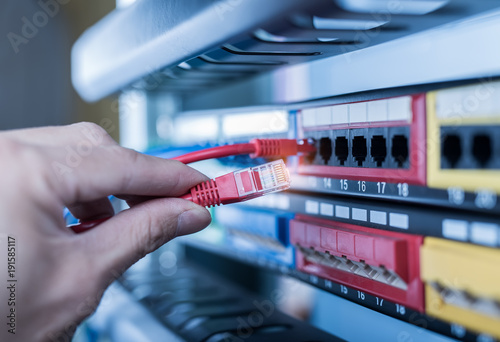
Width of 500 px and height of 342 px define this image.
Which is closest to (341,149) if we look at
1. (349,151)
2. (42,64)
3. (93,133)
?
(349,151)

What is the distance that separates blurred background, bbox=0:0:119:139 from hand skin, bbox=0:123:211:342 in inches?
27.1

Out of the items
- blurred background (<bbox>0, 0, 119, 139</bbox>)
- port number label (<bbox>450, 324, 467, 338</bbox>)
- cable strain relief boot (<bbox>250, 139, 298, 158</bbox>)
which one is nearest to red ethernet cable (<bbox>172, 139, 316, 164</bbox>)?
cable strain relief boot (<bbox>250, 139, 298, 158</bbox>)

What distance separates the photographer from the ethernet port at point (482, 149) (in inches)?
12.4

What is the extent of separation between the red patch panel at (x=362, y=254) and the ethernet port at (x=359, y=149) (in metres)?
0.06

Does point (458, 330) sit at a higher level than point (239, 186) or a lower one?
lower

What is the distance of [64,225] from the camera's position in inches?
15.8

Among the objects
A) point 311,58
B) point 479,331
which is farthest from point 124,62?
point 479,331

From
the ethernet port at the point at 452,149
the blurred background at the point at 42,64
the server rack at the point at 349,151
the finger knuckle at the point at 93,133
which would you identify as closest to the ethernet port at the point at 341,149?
the server rack at the point at 349,151

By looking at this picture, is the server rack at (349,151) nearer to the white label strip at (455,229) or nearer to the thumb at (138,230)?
the white label strip at (455,229)

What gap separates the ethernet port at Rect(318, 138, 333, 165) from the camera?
47 cm

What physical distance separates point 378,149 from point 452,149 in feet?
0.25

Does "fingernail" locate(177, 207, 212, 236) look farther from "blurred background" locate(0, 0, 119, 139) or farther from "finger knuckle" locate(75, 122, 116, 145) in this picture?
"blurred background" locate(0, 0, 119, 139)

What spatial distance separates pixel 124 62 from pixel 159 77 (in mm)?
64

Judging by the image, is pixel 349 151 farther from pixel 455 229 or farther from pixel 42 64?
pixel 42 64
